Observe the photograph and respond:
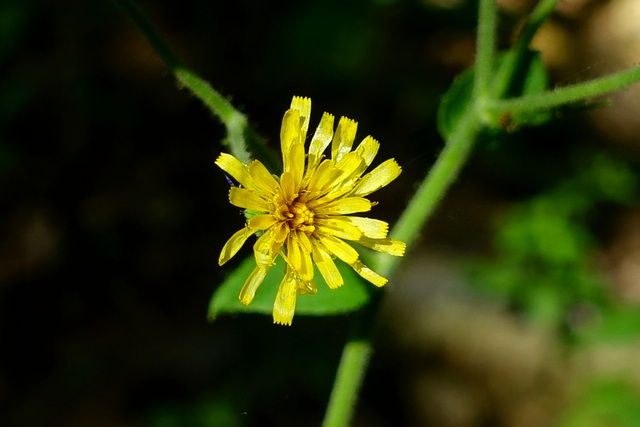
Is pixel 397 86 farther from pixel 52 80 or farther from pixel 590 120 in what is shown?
pixel 52 80

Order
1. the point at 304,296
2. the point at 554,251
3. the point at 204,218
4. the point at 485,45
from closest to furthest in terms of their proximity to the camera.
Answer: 1. the point at 485,45
2. the point at 304,296
3. the point at 554,251
4. the point at 204,218

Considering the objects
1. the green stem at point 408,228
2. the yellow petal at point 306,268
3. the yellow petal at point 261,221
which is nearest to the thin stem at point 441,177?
the green stem at point 408,228

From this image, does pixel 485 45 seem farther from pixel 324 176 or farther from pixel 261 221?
pixel 261 221

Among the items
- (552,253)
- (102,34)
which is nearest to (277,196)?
(552,253)

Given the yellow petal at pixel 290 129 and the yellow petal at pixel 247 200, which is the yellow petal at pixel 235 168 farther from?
the yellow petal at pixel 290 129

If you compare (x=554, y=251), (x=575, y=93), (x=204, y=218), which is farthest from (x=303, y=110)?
(x=204, y=218)

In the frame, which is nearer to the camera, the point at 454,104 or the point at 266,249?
the point at 266,249
